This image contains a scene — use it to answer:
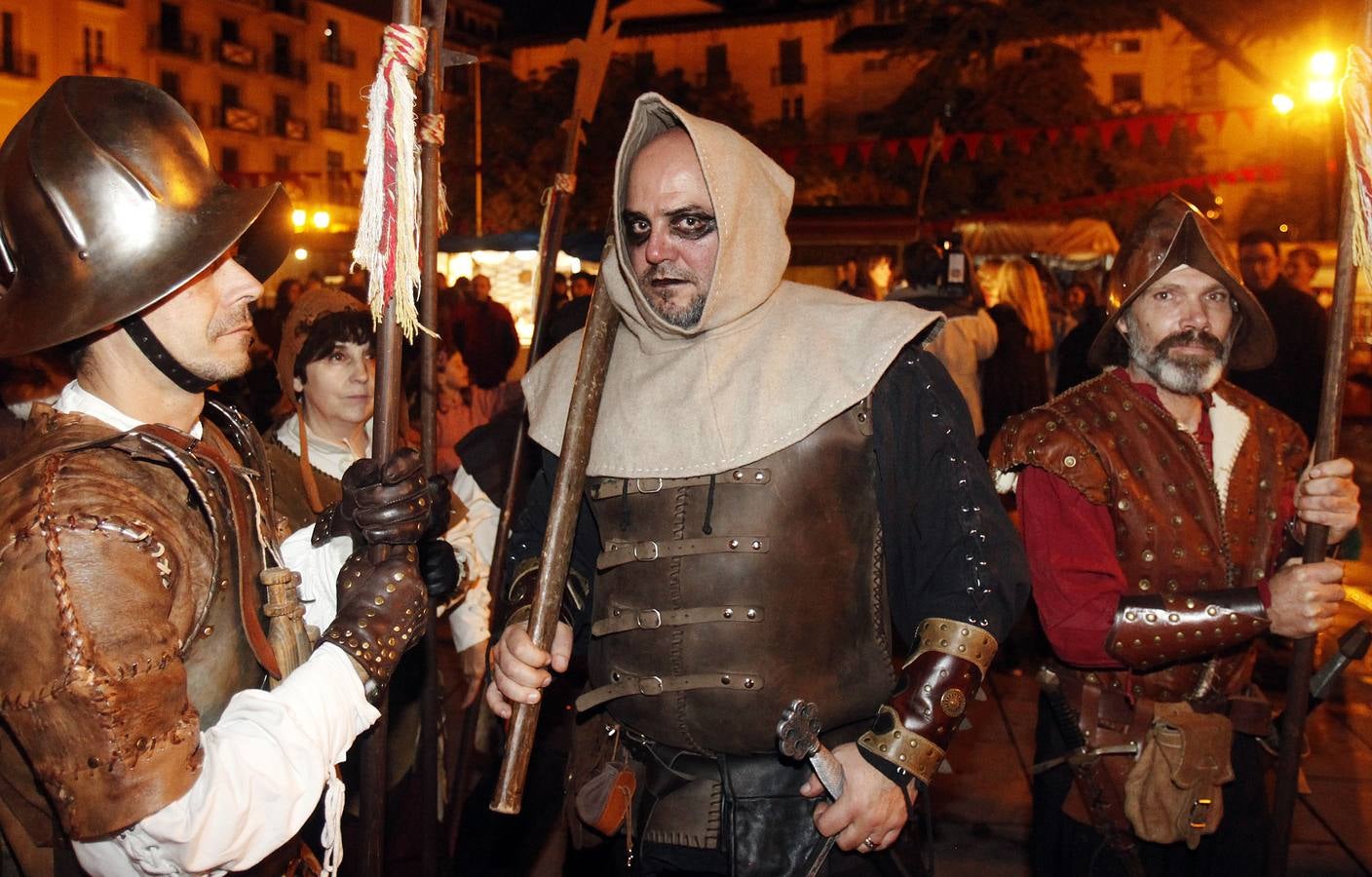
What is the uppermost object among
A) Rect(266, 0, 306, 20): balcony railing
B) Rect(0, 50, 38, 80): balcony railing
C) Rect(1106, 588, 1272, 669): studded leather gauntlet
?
Rect(266, 0, 306, 20): balcony railing

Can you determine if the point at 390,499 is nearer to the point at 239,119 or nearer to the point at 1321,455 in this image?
the point at 1321,455

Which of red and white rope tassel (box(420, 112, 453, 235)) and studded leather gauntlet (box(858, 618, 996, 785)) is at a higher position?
red and white rope tassel (box(420, 112, 453, 235))

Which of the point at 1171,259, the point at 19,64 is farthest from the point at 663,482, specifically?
the point at 19,64

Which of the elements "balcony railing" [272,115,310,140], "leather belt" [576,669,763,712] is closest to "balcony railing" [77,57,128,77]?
"balcony railing" [272,115,310,140]

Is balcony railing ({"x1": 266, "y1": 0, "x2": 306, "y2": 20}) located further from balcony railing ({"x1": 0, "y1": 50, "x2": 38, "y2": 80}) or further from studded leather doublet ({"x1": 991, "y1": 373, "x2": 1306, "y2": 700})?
studded leather doublet ({"x1": 991, "y1": 373, "x2": 1306, "y2": 700})

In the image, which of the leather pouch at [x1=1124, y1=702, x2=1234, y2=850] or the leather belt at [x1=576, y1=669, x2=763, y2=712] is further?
the leather pouch at [x1=1124, y1=702, x2=1234, y2=850]

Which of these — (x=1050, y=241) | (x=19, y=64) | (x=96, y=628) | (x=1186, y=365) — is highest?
(x=19, y=64)

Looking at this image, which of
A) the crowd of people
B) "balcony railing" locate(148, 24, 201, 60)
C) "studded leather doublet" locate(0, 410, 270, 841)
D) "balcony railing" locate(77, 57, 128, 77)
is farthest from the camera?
"balcony railing" locate(148, 24, 201, 60)

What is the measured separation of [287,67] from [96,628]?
165 ft

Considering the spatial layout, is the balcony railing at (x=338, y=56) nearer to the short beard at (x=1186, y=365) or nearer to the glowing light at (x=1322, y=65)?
the glowing light at (x=1322, y=65)

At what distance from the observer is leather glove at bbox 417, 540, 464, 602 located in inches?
119

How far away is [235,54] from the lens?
44031 millimetres

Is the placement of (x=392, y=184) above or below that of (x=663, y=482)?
above

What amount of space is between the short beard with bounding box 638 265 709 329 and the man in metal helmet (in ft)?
2.40
